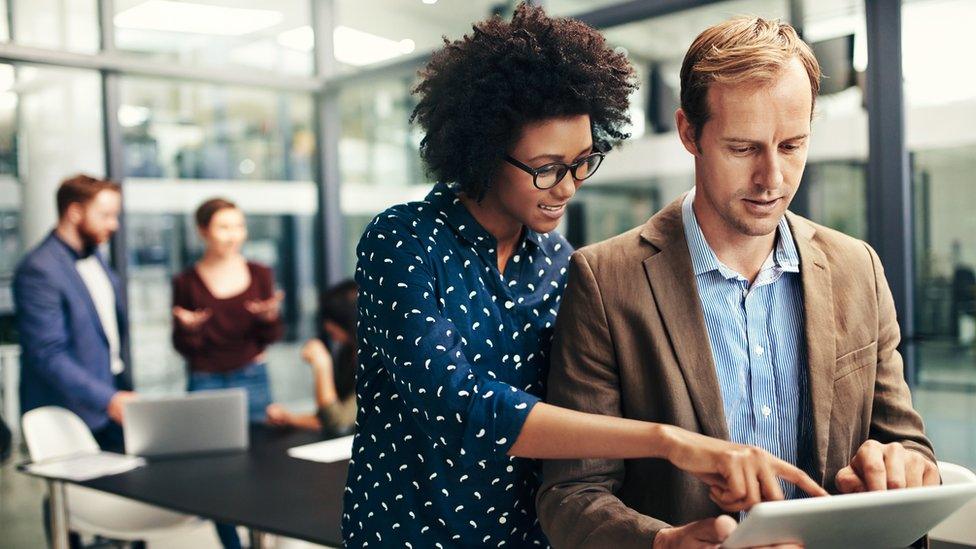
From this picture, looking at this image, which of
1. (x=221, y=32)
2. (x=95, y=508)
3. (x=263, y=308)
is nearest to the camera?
(x=95, y=508)

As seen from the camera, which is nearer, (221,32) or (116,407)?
(116,407)

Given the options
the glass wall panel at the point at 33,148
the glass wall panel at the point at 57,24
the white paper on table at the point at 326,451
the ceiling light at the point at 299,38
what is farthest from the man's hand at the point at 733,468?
the ceiling light at the point at 299,38

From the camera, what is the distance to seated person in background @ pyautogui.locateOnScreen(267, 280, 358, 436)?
3650 millimetres

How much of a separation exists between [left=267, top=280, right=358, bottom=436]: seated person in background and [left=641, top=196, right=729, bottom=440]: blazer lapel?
228cm

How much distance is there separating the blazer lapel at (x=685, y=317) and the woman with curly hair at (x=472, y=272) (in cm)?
20

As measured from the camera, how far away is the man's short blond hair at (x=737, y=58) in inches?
53.7

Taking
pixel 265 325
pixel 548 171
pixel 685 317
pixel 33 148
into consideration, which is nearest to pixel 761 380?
pixel 685 317

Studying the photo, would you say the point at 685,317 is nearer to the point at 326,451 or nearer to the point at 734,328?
the point at 734,328

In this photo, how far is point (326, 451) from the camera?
10.6 feet

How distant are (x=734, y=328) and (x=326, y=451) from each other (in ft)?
6.85

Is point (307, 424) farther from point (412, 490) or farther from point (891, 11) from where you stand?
point (891, 11)

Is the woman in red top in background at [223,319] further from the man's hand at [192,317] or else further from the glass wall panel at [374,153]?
the glass wall panel at [374,153]

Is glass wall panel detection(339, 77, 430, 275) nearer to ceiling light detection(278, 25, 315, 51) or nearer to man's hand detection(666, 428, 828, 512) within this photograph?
ceiling light detection(278, 25, 315, 51)

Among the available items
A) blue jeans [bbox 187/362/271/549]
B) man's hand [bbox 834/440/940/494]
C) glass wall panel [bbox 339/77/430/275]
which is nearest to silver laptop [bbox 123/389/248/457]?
blue jeans [bbox 187/362/271/549]
